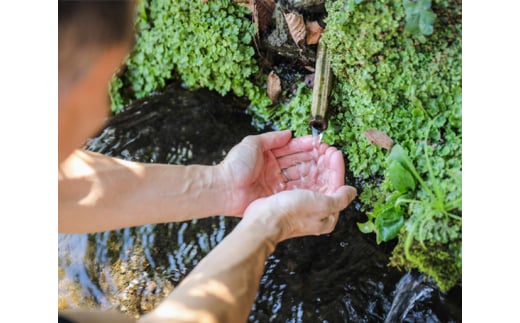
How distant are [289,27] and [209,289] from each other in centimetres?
81

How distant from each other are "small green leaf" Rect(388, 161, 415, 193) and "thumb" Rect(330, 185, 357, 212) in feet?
0.36

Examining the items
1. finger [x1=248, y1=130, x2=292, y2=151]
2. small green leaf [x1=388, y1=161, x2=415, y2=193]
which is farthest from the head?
small green leaf [x1=388, y1=161, x2=415, y2=193]

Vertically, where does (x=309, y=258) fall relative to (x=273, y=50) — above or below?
below

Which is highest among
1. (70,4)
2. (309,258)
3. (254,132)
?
(70,4)

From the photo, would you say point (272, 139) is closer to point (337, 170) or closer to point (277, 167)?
point (277, 167)

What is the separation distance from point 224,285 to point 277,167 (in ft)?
1.60

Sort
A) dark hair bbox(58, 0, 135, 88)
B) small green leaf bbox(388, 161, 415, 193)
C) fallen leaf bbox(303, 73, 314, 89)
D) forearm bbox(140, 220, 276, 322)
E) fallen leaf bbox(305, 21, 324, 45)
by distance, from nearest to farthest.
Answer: dark hair bbox(58, 0, 135, 88) → forearm bbox(140, 220, 276, 322) → small green leaf bbox(388, 161, 415, 193) → fallen leaf bbox(305, 21, 324, 45) → fallen leaf bbox(303, 73, 314, 89)

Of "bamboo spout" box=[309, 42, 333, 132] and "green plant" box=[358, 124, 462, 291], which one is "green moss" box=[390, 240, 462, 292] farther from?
"bamboo spout" box=[309, 42, 333, 132]

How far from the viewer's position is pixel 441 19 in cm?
121

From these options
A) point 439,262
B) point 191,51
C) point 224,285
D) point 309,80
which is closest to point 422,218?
point 439,262

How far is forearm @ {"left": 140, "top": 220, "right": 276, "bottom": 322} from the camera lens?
1016 mm
